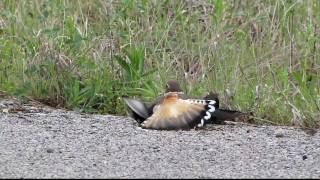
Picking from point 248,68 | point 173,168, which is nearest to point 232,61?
point 248,68

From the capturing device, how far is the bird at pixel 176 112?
18.0 feet

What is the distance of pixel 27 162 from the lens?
4570 mm

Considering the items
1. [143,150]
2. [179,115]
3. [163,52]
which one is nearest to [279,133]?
[179,115]

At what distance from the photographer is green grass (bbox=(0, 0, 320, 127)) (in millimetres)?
6359

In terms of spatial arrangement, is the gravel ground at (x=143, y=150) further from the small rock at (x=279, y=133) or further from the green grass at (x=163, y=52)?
the green grass at (x=163, y=52)

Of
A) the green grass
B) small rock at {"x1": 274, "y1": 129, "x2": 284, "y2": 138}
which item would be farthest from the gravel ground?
the green grass

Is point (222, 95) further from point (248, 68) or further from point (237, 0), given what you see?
point (237, 0)

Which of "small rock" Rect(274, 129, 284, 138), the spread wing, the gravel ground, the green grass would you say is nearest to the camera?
the gravel ground

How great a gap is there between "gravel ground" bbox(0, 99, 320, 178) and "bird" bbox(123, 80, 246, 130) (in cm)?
7

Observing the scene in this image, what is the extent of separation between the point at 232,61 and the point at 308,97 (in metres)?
1.09

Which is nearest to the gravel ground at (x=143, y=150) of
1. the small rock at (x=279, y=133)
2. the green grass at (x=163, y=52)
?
the small rock at (x=279, y=133)

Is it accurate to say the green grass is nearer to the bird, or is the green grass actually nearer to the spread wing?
the bird

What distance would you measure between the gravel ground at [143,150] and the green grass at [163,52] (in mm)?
528

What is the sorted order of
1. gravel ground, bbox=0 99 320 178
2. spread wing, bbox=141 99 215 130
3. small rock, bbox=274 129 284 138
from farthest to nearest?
spread wing, bbox=141 99 215 130 < small rock, bbox=274 129 284 138 < gravel ground, bbox=0 99 320 178
